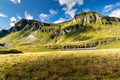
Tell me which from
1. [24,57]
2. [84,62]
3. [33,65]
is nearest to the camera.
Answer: [33,65]

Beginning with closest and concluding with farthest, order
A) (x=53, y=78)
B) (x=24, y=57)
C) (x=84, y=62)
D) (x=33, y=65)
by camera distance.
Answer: (x=53, y=78) → (x=33, y=65) → (x=84, y=62) → (x=24, y=57)

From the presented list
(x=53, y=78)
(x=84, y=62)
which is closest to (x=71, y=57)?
(x=84, y=62)

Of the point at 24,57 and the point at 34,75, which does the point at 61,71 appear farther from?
the point at 24,57

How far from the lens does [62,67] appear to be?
33969 mm

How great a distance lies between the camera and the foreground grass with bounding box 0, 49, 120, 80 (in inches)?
1173

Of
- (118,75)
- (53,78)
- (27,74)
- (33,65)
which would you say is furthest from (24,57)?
(118,75)

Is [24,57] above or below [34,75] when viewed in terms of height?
above

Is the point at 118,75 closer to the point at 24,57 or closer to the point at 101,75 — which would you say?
the point at 101,75

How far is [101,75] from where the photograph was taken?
101ft

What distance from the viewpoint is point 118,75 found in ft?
100

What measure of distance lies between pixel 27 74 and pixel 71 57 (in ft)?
42.1

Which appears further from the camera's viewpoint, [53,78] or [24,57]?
[24,57]

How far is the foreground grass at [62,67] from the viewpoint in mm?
29797

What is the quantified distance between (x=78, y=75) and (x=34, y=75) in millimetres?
7253
